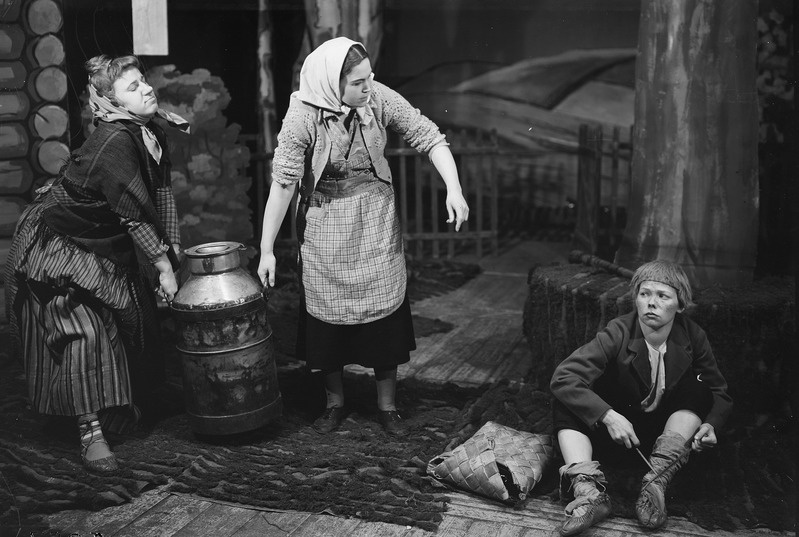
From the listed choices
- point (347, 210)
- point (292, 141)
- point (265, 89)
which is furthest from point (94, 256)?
point (265, 89)

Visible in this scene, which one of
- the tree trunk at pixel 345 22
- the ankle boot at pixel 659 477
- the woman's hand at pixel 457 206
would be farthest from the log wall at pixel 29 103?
the ankle boot at pixel 659 477

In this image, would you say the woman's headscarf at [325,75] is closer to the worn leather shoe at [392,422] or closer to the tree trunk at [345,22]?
the worn leather shoe at [392,422]

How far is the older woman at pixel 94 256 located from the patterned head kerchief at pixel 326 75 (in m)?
0.70

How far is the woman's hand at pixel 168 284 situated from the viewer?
444 cm

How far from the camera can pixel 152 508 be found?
13.0ft

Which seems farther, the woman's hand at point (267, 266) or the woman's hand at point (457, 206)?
the woman's hand at point (267, 266)

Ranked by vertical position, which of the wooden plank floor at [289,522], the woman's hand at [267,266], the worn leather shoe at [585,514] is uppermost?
the woman's hand at [267,266]

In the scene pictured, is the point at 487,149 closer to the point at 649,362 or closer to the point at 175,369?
the point at 175,369

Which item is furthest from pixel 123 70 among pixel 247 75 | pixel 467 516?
pixel 247 75

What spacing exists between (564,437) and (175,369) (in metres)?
2.65

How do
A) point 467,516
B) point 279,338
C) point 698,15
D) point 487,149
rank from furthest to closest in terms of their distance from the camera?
1. point 487,149
2. point 279,338
3. point 698,15
4. point 467,516

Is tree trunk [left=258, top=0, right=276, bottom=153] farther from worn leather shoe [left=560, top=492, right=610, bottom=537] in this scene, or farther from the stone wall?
worn leather shoe [left=560, top=492, right=610, bottom=537]

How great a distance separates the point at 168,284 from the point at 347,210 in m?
0.90

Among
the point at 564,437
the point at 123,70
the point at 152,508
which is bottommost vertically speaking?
the point at 152,508
